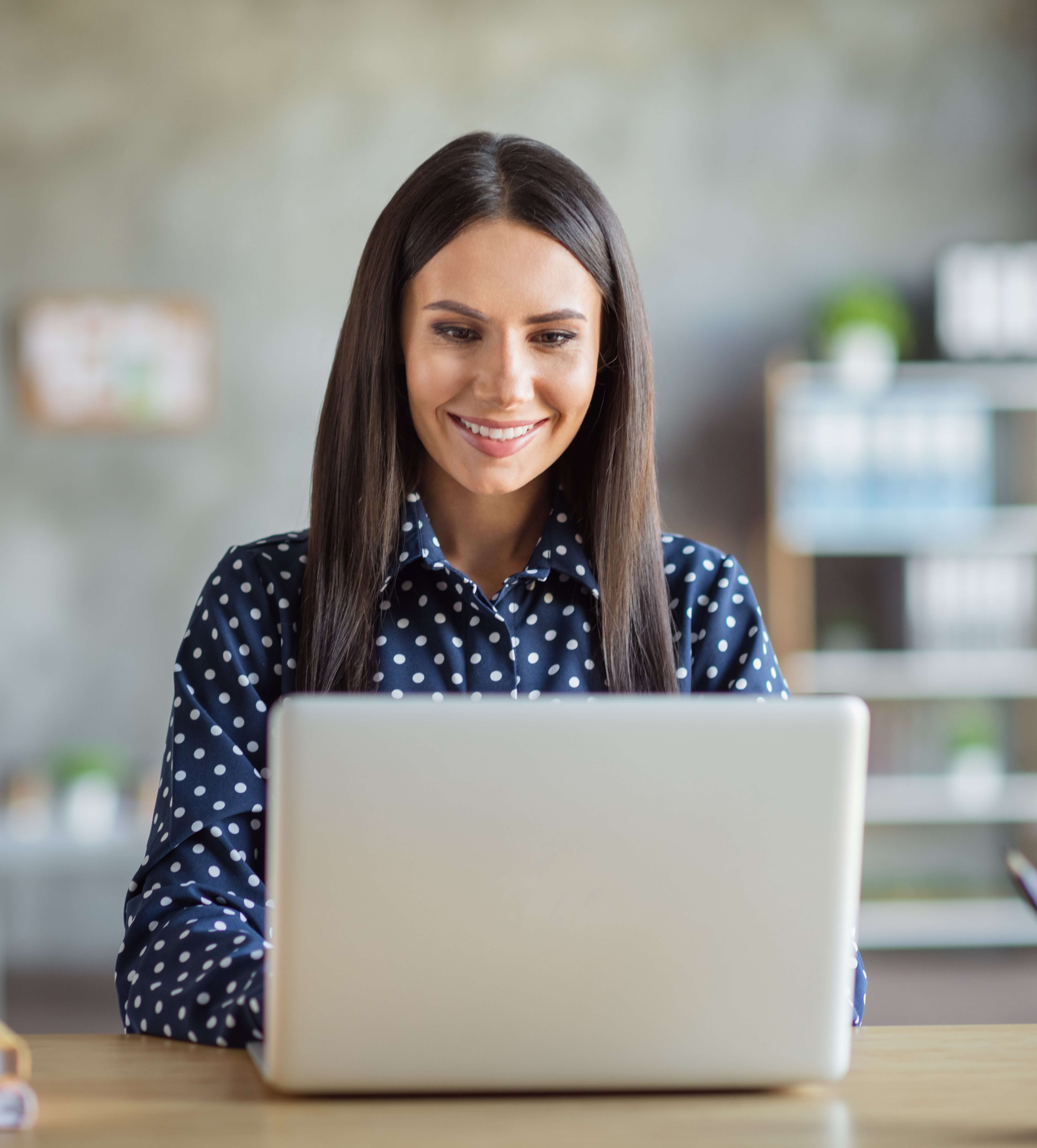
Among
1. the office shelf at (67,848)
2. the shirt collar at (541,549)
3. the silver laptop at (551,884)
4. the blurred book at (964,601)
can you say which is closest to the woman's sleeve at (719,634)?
the shirt collar at (541,549)

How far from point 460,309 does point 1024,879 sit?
2.66 feet

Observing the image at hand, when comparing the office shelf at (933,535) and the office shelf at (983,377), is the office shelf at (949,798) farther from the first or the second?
the office shelf at (983,377)

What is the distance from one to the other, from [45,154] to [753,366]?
2351 millimetres

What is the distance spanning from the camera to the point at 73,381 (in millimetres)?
4414

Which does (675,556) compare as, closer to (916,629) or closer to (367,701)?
(367,701)

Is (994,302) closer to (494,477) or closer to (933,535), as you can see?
(933,535)

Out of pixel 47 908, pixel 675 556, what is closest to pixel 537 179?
pixel 675 556

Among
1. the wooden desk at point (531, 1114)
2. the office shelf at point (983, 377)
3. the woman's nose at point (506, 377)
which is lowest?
the wooden desk at point (531, 1114)

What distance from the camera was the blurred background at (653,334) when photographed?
432 cm

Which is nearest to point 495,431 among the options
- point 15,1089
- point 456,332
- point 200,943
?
point 456,332

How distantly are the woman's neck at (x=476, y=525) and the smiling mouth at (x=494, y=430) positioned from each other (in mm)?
123

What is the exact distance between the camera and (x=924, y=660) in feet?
14.3

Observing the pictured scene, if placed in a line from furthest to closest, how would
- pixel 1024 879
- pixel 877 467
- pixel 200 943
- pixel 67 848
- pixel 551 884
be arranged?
1. pixel 877 467
2. pixel 67 848
3. pixel 200 943
4. pixel 1024 879
5. pixel 551 884

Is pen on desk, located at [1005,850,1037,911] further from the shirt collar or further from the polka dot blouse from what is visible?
the shirt collar
